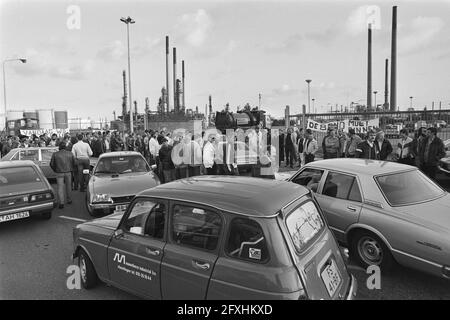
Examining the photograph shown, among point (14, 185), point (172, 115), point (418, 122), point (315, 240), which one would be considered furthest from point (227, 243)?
point (172, 115)

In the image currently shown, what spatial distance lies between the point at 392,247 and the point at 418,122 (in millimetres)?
8113

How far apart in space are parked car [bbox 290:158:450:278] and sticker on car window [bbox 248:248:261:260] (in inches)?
89.3

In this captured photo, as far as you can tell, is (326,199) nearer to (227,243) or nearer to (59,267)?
(227,243)

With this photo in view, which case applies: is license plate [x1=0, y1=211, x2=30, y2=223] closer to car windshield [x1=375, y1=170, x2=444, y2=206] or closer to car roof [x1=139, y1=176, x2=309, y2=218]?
car roof [x1=139, y1=176, x2=309, y2=218]

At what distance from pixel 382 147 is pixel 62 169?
8067 millimetres

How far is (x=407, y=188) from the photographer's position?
4.97m

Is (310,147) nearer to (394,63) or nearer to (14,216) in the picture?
(14,216)

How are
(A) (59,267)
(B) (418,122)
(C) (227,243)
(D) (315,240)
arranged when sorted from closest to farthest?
(C) (227,243) < (D) (315,240) < (A) (59,267) < (B) (418,122)

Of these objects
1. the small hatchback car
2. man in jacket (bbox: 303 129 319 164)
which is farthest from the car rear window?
man in jacket (bbox: 303 129 319 164)

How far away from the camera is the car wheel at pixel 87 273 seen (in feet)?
Answer: 14.3

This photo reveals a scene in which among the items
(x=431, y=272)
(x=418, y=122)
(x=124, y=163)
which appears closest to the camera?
(x=431, y=272)

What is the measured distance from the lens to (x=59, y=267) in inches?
205

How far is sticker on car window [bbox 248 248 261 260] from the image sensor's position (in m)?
2.93

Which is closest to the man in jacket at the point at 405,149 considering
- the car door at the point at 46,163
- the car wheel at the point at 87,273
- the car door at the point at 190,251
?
the car door at the point at 190,251
